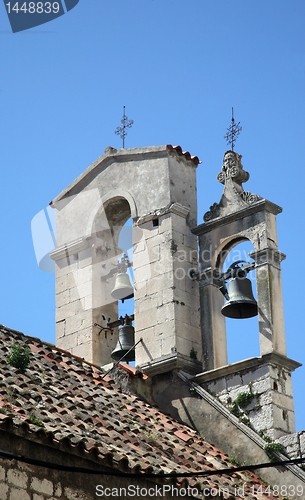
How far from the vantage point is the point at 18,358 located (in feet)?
37.5

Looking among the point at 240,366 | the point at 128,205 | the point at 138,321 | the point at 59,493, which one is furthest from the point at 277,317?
the point at 59,493

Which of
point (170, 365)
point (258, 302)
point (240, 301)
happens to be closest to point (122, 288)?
point (170, 365)

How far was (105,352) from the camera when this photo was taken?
14.0 metres

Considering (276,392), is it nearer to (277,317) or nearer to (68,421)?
(277,317)

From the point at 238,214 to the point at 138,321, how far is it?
1.80 metres

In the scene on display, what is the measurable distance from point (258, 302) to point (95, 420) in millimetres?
2715

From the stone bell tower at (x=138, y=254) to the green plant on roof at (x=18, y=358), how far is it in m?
1.98

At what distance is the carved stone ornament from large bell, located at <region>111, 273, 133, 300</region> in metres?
1.29

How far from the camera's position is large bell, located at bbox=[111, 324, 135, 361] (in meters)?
13.6

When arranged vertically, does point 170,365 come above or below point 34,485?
above

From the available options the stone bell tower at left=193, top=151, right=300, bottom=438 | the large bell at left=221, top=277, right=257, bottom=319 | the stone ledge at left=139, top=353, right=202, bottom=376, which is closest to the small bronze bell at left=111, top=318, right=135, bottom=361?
the stone ledge at left=139, top=353, right=202, bottom=376

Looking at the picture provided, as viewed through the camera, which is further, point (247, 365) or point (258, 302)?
point (258, 302)

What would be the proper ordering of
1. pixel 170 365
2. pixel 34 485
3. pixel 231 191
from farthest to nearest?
pixel 231 191, pixel 170 365, pixel 34 485

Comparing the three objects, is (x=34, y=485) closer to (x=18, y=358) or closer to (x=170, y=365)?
(x=18, y=358)
